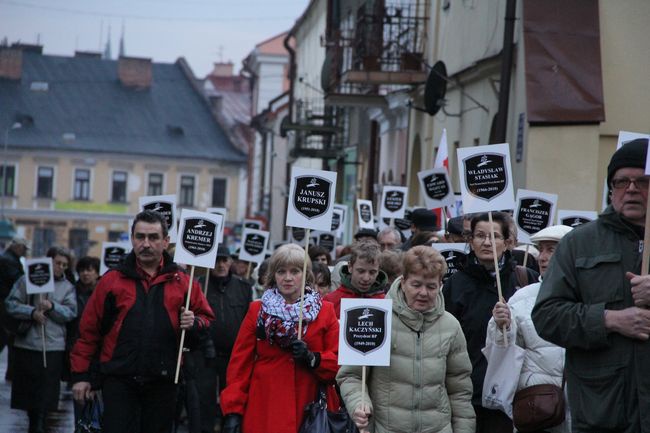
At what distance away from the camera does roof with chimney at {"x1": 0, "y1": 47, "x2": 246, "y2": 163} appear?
80.3 m

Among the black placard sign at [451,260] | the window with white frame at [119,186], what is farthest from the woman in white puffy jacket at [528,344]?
the window with white frame at [119,186]

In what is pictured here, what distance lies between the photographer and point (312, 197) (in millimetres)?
9000

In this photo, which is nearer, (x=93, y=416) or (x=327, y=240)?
(x=93, y=416)

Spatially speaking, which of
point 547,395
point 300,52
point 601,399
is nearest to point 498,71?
point 547,395

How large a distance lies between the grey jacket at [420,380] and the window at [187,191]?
75.1 m

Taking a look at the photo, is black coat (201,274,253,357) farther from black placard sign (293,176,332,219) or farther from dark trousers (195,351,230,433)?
black placard sign (293,176,332,219)

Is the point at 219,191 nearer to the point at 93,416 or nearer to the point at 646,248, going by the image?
the point at 93,416

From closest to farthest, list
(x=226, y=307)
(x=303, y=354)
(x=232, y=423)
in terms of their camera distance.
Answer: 1. (x=303, y=354)
2. (x=232, y=423)
3. (x=226, y=307)

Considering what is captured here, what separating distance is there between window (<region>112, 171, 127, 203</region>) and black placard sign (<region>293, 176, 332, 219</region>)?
72763 mm

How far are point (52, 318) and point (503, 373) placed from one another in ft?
21.6

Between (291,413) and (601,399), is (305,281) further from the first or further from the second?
(601,399)

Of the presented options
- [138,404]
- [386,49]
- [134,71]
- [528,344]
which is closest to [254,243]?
[138,404]

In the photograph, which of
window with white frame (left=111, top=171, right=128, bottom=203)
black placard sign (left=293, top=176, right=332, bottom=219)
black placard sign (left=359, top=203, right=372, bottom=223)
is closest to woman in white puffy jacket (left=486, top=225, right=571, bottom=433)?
black placard sign (left=293, top=176, right=332, bottom=219)

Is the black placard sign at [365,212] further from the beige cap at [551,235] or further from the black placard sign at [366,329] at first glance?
the black placard sign at [366,329]
